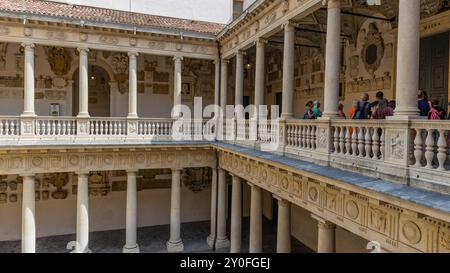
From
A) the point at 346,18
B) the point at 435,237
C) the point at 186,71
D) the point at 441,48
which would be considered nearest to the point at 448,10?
the point at 441,48

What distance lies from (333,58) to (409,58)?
6.72 feet

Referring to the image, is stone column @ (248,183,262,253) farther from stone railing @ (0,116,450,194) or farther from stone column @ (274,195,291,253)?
stone railing @ (0,116,450,194)

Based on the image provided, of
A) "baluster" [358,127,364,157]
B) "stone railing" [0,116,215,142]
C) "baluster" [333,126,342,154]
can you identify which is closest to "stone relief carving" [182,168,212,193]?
"stone railing" [0,116,215,142]

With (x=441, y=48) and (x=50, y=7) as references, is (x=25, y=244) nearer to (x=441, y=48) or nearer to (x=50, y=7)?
(x=50, y=7)

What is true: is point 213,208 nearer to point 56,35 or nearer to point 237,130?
point 237,130

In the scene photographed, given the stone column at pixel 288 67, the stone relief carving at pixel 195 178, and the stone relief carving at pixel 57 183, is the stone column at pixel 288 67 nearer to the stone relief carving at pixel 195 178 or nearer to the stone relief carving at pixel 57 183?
the stone relief carving at pixel 195 178

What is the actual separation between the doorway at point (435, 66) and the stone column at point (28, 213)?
13659 mm

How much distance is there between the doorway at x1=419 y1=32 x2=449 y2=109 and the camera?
331 inches

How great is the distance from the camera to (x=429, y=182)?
4363 mm

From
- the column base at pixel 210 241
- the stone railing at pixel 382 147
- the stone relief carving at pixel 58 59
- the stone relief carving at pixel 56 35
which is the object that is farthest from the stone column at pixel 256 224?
the stone relief carving at pixel 58 59

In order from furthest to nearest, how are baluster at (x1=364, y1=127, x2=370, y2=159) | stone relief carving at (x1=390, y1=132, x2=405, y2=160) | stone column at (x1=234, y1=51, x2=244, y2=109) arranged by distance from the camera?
1. stone column at (x1=234, y1=51, x2=244, y2=109)
2. baluster at (x1=364, y1=127, x2=370, y2=159)
3. stone relief carving at (x1=390, y1=132, x2=405, y2=160)

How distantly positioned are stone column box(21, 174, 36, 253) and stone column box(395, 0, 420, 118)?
40.7 feet

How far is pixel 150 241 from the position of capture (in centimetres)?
1513

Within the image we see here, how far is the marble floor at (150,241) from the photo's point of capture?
14.1m
